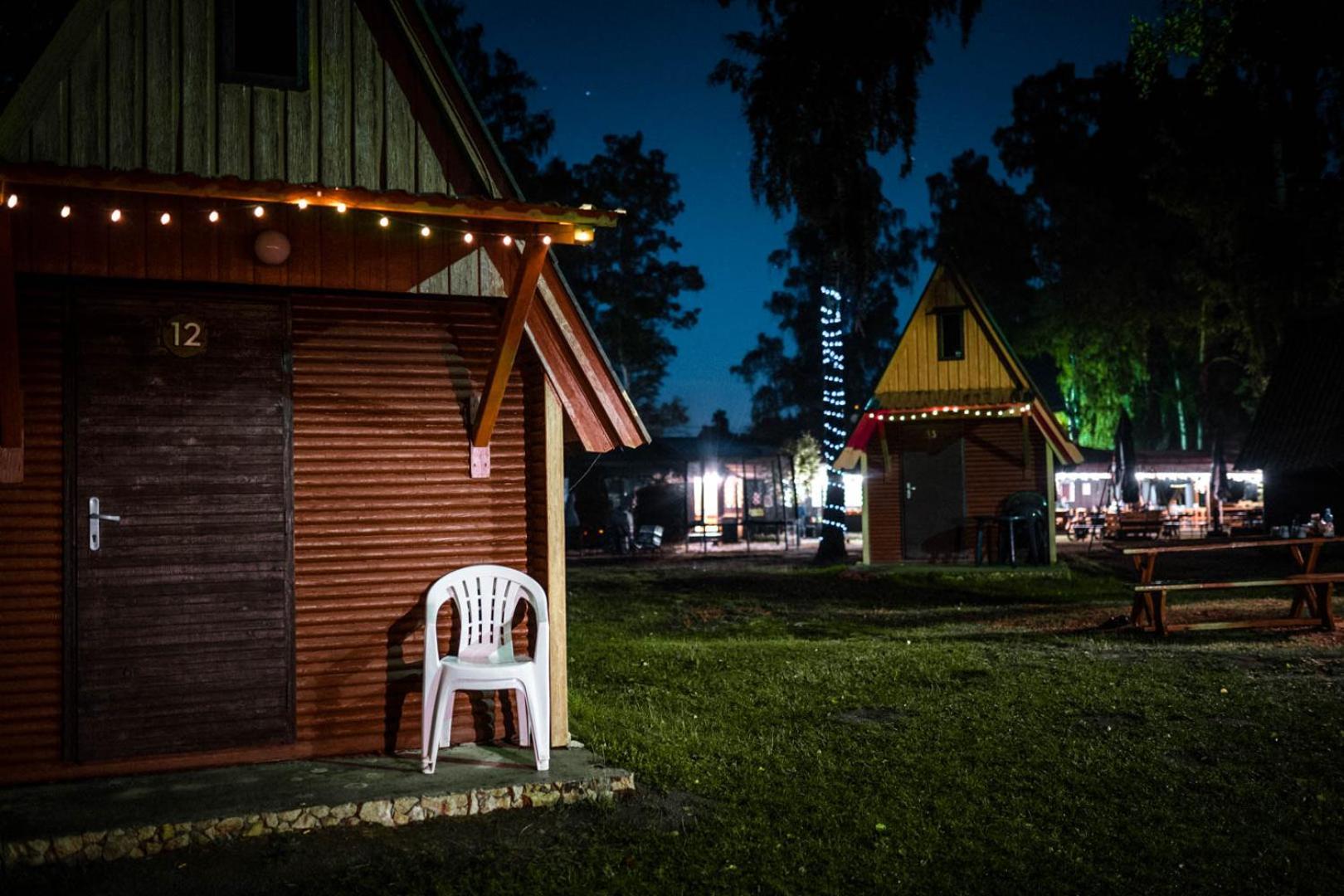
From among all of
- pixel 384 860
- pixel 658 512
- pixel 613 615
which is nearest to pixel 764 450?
pixel 658 512

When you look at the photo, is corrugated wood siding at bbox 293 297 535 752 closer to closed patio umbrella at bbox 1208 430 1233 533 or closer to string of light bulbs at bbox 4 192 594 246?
string of light bulbs at bbox 4 192 594 246

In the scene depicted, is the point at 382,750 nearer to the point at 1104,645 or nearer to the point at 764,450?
the point at 1104,645

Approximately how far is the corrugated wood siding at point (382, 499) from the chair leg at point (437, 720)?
0.60 meters

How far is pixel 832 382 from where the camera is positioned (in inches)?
959

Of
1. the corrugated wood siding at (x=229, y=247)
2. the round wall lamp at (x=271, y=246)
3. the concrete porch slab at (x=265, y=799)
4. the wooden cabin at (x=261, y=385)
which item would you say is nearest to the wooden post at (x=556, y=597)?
the wooden cabin at (x=261, y=385)

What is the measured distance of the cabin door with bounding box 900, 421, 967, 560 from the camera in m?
21.0

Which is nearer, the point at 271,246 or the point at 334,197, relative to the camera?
the point at 334,197

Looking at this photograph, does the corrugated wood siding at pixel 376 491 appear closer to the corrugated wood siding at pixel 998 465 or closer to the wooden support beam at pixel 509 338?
the wooden support beam at pixel 509 338

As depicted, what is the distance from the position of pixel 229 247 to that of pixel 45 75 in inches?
54.6

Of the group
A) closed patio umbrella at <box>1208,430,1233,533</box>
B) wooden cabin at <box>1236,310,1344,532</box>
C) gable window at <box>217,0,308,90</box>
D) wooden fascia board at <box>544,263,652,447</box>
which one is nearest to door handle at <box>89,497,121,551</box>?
gable window at <box>217,0,308,90</box>

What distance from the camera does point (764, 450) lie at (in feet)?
108

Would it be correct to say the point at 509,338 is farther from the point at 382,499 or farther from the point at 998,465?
the point at 998,465

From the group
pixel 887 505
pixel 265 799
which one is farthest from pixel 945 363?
pixel 265 799

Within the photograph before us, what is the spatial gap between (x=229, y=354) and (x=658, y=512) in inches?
972
